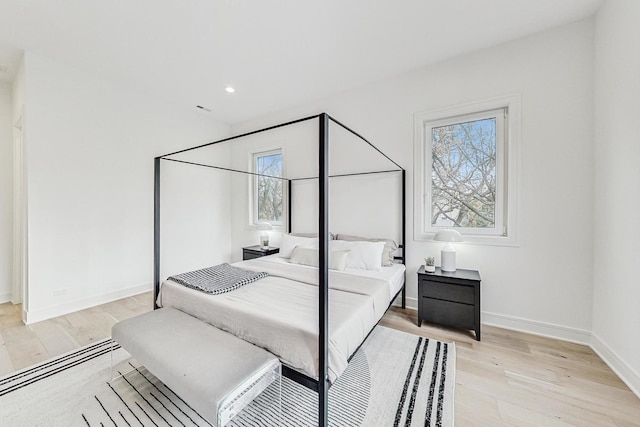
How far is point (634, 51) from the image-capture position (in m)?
1.76

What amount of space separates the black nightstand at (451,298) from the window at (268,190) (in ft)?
8.36

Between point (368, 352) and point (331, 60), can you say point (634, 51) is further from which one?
point (368, 352)

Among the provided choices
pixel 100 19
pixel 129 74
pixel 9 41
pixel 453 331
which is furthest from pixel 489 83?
pixel 9 41

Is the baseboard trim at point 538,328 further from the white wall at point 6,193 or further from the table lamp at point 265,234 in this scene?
the white wall at point 6,193

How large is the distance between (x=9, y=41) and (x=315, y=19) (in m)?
3.00

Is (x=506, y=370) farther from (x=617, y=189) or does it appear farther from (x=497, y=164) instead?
(x=497, y=164)

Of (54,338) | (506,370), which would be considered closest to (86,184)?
(54,338)

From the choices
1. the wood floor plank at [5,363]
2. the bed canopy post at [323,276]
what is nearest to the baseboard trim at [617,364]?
the bed canopy post at [323,276]

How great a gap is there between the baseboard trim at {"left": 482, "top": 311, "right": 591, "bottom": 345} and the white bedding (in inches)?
43.2

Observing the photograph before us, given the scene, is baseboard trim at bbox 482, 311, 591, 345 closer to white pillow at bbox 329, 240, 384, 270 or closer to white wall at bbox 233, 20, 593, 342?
white wall at bbox 233, 20, 593, 342

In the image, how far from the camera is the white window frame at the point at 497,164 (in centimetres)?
253

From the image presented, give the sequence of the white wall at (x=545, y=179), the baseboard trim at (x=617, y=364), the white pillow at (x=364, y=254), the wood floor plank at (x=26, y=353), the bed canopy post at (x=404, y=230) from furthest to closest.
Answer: the bed canopy post at (x=404, y=230) → the white pillow at (x=364, y=254) → the white wall at (x=545, y=179) → the wood floor plank at (x=26, y=353) → the baseboard trim at (x=617, y=364)

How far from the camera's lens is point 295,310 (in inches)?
66.7

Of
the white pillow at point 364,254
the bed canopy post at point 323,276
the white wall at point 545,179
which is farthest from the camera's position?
the white pillow at point 364,254
